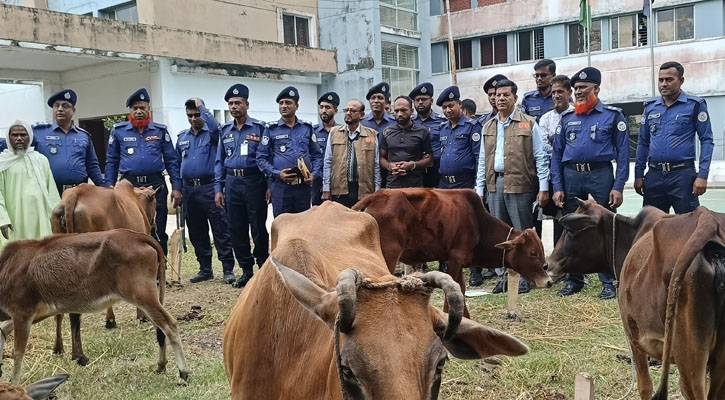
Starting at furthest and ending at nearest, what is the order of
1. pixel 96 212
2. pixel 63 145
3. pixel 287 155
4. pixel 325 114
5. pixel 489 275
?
pixel 325 114 < pixel 489 275 < pixel 287 155 < pixel 63 145 < pixel 96 212

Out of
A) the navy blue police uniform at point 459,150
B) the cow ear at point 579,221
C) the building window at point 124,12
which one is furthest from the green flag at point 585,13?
the cow ear at point 579,221

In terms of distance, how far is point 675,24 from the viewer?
2436 cm

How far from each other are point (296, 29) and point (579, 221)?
22281mm

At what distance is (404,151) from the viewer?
24.9 ft

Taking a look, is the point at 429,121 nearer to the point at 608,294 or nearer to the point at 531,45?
the point at 608,294

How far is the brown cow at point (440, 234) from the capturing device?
21.1 feet

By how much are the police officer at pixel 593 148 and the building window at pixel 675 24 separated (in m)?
20.3

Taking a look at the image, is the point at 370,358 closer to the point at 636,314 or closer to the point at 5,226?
the point at 636,314

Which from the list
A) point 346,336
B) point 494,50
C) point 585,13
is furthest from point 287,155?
point 494,50

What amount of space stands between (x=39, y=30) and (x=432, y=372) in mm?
17996

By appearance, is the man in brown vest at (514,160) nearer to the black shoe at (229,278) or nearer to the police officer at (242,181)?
the police officer at (242,181)

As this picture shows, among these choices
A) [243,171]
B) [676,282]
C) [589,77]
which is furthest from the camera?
[243,171]

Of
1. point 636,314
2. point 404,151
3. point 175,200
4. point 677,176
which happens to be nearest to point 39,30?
point 175,200

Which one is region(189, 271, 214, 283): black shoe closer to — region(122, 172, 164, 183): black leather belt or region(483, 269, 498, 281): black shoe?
region(122, 172, 164, 183): black leather belt
